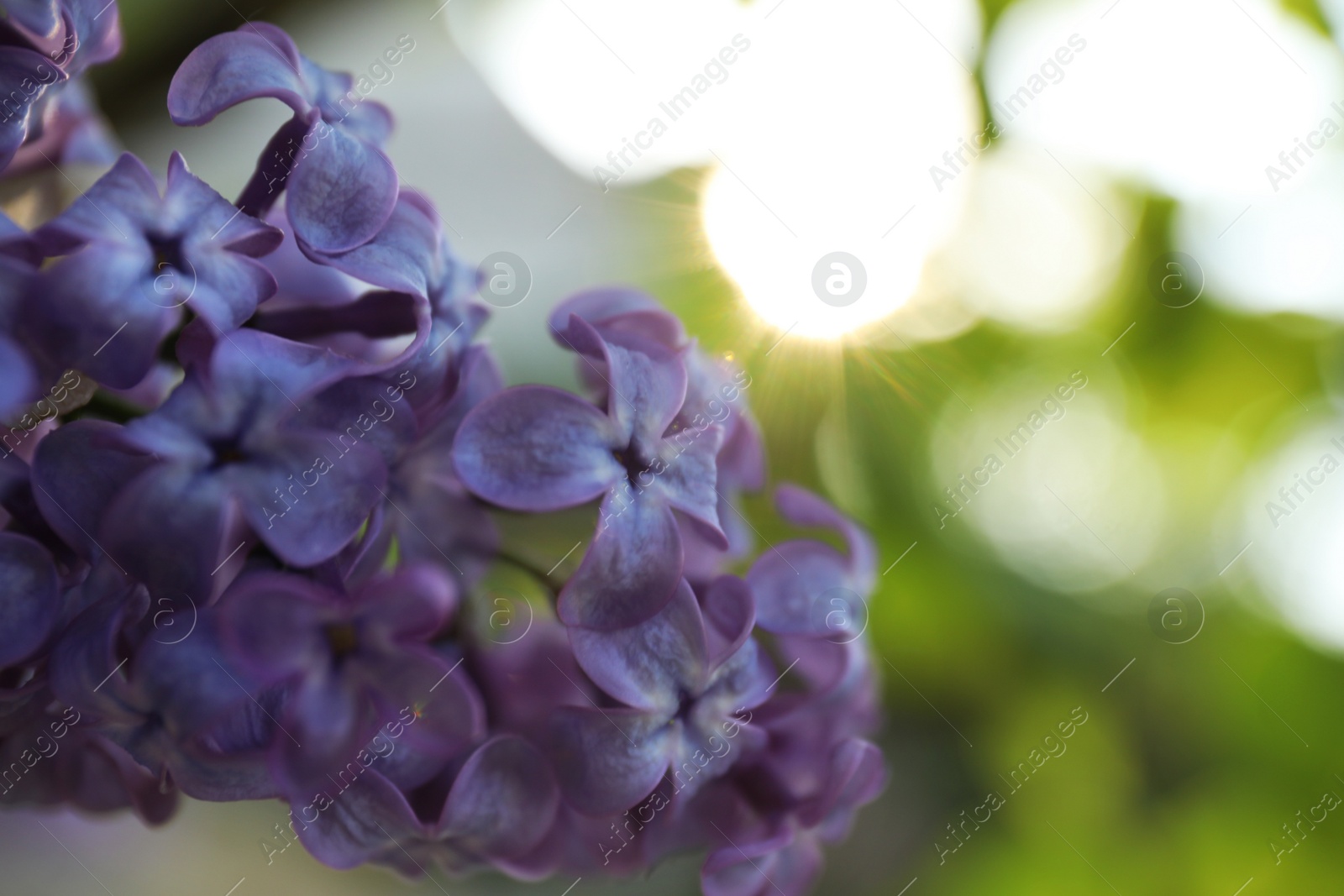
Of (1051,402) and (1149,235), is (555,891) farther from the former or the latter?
(1149,235)

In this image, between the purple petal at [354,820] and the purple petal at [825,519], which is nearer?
the purple petal at [354,820]

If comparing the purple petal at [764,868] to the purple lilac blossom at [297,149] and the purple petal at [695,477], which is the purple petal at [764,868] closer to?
the purple petal at [695,477]

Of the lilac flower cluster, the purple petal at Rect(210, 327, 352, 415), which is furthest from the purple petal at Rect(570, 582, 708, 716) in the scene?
the purple petal at Rect(210, 327, 352, 415)

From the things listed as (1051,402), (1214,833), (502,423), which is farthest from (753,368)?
(1214,833)

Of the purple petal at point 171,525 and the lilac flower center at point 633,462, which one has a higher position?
the lilac flower center at point 633,462

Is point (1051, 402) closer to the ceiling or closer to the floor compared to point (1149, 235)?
closer to the floor

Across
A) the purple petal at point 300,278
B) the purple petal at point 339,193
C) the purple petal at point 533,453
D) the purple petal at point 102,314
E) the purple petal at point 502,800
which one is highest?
the purple petal at point 339,193

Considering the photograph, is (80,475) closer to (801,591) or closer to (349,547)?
(349,547)

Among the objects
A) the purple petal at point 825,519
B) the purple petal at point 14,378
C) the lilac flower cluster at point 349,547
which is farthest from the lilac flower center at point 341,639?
the purple petal at point 825,519

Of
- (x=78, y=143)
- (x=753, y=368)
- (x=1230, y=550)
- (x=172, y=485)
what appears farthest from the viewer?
(x=1230, y=550)
